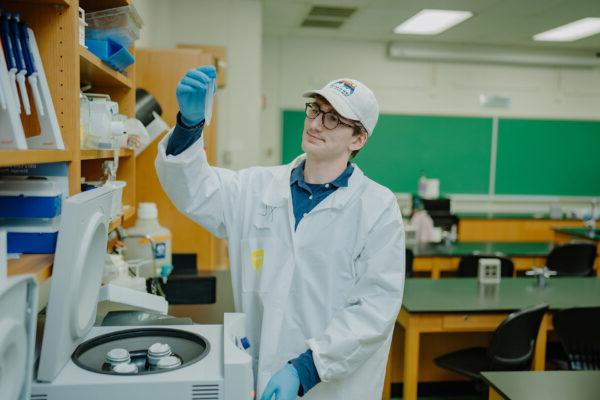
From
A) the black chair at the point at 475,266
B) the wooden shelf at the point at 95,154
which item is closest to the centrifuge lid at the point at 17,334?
the wooden shelf at the point at 95,154

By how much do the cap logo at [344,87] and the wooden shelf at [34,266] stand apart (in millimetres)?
910

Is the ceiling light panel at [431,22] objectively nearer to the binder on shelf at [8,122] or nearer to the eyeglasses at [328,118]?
the eyeglasses at [328,118]

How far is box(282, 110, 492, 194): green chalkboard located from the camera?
238 inches

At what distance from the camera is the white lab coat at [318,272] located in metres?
1.41

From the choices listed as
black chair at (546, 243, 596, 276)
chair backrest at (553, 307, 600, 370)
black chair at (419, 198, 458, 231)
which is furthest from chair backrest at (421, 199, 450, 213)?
chair backrest at (553, 307, 600, 370)

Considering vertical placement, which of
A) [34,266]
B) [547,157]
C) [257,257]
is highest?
[547,157]

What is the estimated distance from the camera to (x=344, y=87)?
1.51m

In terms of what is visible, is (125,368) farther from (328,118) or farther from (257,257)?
(328,118)

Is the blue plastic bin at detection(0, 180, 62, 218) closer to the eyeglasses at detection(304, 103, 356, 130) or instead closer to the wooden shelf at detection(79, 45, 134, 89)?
the wooden shelf at detection(79, 45, 134, 89)

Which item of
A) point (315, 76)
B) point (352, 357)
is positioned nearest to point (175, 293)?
point (352, 357)

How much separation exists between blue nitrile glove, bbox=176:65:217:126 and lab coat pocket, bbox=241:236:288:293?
0.43 m

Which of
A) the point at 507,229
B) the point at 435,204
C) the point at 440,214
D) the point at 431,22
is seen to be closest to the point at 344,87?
the point at 440,214

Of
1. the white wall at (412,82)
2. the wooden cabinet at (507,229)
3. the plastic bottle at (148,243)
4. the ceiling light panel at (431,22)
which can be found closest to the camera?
the plastic bottle at (148,243)

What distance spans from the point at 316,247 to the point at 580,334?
1.77 metres
